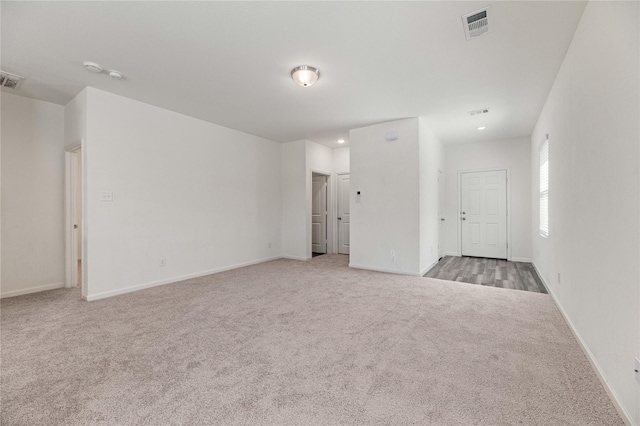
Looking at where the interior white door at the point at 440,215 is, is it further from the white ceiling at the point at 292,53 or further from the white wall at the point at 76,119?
the white wall at the point at 76,119

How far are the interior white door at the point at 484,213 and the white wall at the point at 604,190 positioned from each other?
372 centimetres

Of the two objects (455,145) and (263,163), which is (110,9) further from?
(455,145)

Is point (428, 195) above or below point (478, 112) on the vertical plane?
below

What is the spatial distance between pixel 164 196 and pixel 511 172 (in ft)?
22.6

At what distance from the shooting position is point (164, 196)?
4.33m

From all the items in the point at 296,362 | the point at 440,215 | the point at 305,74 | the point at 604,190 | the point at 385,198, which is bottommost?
the point at 296,362

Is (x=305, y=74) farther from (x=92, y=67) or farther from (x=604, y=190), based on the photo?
(x=604, y=190)

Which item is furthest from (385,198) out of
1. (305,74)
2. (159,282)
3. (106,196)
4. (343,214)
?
(106,196)

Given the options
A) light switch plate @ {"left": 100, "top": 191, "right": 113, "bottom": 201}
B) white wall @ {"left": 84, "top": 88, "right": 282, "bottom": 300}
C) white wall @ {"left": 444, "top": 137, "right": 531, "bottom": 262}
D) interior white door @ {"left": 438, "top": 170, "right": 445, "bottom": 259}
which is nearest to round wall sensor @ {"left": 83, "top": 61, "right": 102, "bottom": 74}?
white wall @ {"left": 84, "top": 88, "right": 282, "bottom": 300}

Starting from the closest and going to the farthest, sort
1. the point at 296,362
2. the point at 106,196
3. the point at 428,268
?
the point at 296,362 → the point at 106,196 → the point at 428,268

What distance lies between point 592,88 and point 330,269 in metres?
4.19

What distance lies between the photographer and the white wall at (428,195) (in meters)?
4.86

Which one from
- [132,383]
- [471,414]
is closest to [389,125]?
[471,414]

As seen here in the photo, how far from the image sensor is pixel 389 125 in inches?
196
